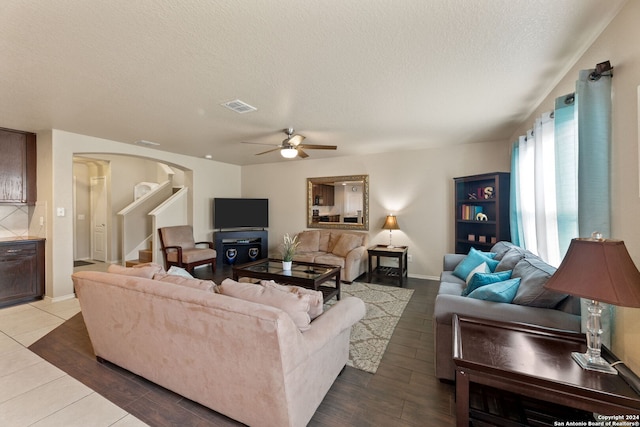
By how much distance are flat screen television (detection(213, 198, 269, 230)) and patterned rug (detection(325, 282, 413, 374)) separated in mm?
3014

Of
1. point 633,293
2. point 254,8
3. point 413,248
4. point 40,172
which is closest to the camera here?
point 633,293

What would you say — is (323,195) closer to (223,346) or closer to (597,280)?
(223,346)

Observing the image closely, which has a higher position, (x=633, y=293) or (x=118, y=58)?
(x=118, y=58)

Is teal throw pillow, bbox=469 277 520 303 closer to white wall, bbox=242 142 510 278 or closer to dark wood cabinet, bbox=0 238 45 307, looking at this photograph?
white wall, bbox=242 142 510 278

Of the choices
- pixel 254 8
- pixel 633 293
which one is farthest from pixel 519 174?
pixel 254 8

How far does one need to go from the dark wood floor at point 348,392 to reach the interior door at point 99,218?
15.9 feet

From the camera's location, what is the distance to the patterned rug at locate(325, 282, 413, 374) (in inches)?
97.8

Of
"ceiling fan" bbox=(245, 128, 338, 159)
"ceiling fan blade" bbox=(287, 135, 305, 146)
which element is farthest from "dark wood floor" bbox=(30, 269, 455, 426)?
"ceiling fan blade" bbox=(287, 135, 305, 146)

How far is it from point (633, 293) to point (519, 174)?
9.12 feet

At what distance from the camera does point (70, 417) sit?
1800 mm

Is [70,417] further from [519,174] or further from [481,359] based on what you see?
[519,174]

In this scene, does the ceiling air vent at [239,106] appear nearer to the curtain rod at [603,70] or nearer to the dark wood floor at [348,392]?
the dark wood floor at [348,392]

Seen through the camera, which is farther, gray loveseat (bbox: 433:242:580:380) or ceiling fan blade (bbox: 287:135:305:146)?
ceiling fan blade (bbox: 287:135:305:146)

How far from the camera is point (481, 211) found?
4430mm
